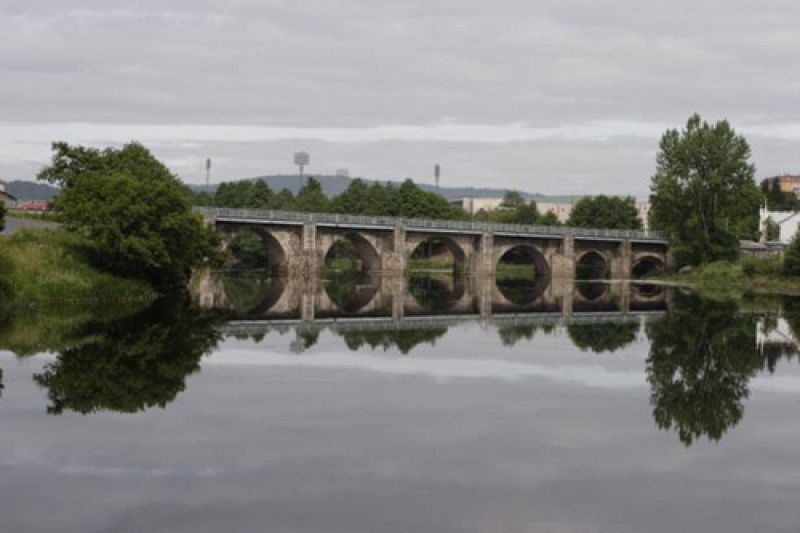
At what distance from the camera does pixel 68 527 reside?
1460 cm

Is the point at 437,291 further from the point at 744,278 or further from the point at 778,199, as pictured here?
the point at 778,199

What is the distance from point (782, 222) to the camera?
5059 inches

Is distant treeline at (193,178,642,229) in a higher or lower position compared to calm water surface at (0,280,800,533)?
higher

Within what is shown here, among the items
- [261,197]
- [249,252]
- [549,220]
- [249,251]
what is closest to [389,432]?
[249,251]

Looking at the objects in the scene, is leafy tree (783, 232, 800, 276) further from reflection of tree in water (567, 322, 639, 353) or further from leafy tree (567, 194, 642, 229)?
leafy tree (567, 194, 642, 229)

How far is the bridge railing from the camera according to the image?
98188 millimetres

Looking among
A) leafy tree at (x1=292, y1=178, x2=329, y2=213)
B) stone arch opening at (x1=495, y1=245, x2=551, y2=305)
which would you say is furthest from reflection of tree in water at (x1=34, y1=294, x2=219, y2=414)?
leafy tree at (x1=292, y1=178, x2=329, y2=213)

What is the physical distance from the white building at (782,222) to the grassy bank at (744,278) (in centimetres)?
2364

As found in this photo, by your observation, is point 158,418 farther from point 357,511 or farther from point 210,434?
point 357,511

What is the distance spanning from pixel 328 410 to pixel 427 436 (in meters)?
3.81

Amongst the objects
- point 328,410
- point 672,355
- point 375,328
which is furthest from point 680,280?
point 328,410

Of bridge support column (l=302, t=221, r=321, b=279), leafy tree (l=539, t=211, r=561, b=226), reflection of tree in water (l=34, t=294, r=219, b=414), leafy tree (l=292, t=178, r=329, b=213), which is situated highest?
leafy tree (l=292, t=178, r=329, b=213)

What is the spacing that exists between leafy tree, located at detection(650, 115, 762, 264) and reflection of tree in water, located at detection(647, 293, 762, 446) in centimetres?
4567

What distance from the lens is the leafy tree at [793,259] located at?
88.1m
